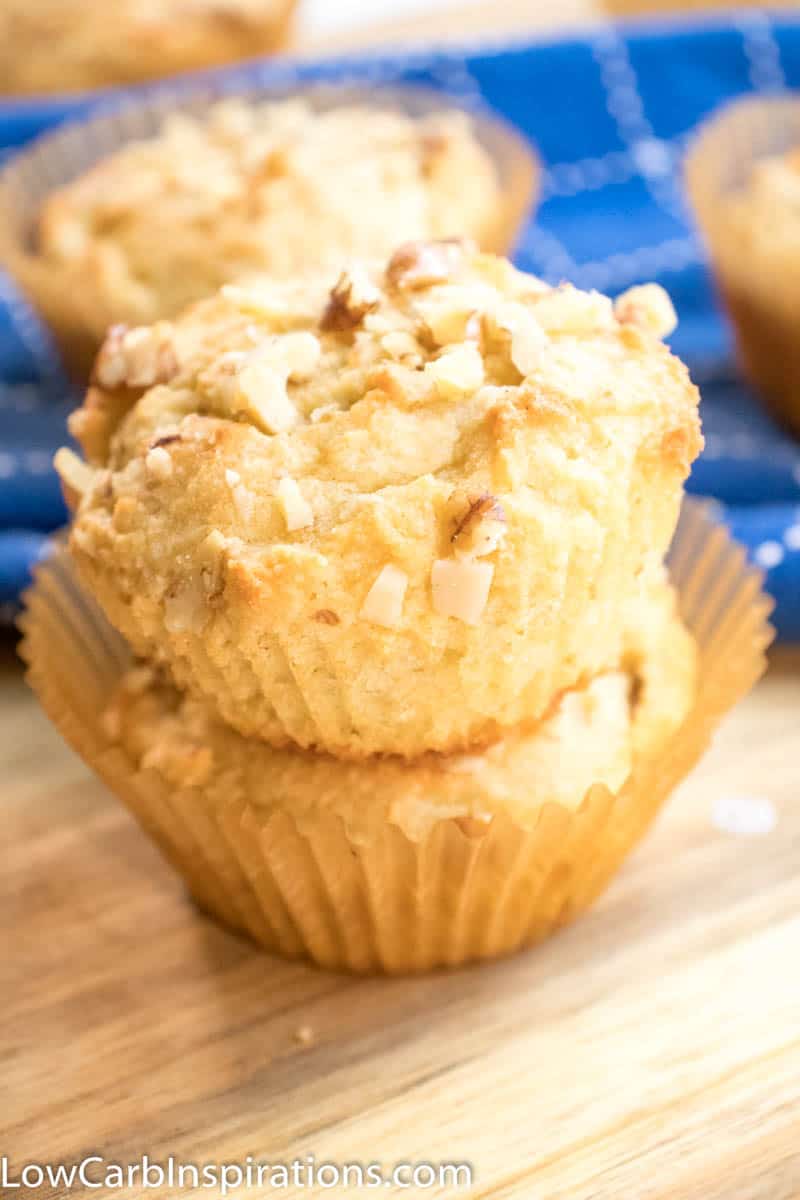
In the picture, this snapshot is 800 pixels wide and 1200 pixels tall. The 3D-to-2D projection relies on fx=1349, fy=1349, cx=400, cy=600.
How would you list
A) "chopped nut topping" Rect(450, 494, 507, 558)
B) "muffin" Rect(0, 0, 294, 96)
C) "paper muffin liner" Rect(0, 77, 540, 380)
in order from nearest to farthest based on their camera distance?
"chopped nut topping" Rect(450, 494, 507, 558) < "paper muffin liner" Rect(0, 77, 540, 380) < "muffin" Rect(0, 0, 294, 96)

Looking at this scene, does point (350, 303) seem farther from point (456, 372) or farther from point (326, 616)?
point (326, 616)

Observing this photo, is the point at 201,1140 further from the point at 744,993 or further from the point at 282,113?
the point at 282,113

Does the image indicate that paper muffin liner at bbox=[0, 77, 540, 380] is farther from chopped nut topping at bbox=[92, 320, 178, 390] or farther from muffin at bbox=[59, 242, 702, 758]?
muffin at bbox=[59, 242, 702, 758]

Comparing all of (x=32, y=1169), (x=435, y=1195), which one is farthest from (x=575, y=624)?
(x=32, y=1169)

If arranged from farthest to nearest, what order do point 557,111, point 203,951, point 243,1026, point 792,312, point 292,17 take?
1. point 292,17
2. point 557,111
3. point 792,312
4. point 203,951
5. point 243,1026

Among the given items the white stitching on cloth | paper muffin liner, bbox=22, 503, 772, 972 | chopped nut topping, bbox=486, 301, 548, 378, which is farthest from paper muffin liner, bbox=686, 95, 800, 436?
chopped nut topping, bbox=486, 301, 548, 378

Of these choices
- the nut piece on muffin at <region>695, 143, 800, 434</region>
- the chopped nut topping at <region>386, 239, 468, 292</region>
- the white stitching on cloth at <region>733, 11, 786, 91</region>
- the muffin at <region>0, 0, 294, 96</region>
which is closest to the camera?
the chopped nut topping at <region>386, 239, 468, 292</region>
